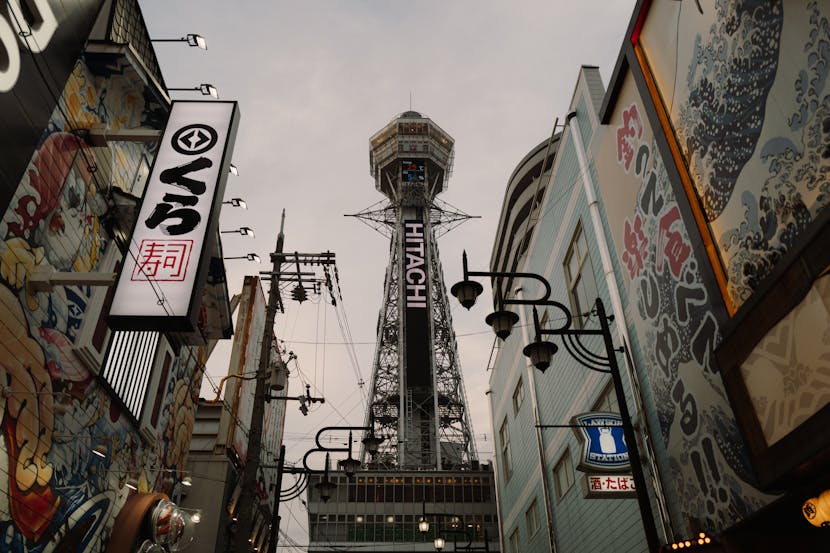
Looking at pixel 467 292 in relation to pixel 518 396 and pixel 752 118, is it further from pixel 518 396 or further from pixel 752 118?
pixel 518 396

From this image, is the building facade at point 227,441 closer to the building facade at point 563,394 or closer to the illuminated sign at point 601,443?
the building facade at point 563,394

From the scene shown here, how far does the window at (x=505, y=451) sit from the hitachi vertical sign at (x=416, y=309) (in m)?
43.4

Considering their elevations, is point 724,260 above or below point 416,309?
below

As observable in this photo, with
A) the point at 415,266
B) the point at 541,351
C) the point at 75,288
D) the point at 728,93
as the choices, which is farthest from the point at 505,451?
the point at 415,266

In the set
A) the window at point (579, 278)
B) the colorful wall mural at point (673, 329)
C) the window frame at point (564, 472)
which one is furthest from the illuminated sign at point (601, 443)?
the window frame at point (564, 472)

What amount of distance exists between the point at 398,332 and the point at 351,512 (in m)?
26.7

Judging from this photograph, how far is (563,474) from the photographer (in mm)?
17406

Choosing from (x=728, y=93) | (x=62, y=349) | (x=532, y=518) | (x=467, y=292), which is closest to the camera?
(x=728, y=93)

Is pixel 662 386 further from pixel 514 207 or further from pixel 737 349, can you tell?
pixel 514 207

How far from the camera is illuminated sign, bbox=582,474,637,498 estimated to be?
10695 mm

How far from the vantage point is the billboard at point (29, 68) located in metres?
7.53

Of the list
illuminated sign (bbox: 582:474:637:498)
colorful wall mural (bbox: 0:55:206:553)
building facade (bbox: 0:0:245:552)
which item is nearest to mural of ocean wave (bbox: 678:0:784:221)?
illuminated sign (bbox: 582:474:637:498)

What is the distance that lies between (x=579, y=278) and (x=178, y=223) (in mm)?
9952

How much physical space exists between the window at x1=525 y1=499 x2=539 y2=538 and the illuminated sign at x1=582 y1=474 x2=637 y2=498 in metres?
10.4
